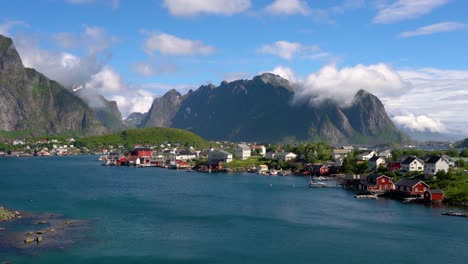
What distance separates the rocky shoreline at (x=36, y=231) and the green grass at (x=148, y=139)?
107m

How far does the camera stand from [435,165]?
162ft

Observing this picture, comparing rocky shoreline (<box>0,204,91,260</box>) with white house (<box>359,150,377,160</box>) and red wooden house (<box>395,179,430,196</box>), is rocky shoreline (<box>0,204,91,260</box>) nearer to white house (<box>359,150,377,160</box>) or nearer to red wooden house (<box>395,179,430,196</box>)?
red wooden house (<box>395,179,430,196</box>)

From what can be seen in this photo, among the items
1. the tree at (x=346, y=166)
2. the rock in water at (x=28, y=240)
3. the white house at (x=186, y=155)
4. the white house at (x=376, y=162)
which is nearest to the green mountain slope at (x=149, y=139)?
the white house at (x=186, y=155)

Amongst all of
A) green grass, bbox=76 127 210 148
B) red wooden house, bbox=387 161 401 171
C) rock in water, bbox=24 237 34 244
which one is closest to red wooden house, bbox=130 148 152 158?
green grass, bbox=76 127 210 148

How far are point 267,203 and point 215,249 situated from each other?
15941mm

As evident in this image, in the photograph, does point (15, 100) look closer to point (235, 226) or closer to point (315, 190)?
point (315, 190)

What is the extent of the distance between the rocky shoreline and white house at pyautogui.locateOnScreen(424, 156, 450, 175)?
34418 millimetres

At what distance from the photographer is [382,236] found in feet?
95.3

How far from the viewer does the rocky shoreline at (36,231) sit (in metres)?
25.1

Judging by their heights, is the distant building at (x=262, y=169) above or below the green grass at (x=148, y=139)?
below

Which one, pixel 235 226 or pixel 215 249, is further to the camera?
pixel 235 226

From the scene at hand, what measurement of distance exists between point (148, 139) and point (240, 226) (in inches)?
4685

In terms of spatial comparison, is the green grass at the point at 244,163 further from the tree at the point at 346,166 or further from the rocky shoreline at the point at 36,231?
the rocky shoreline at the point at 36,231

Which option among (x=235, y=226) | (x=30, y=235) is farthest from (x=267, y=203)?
(x=30, y=235)
